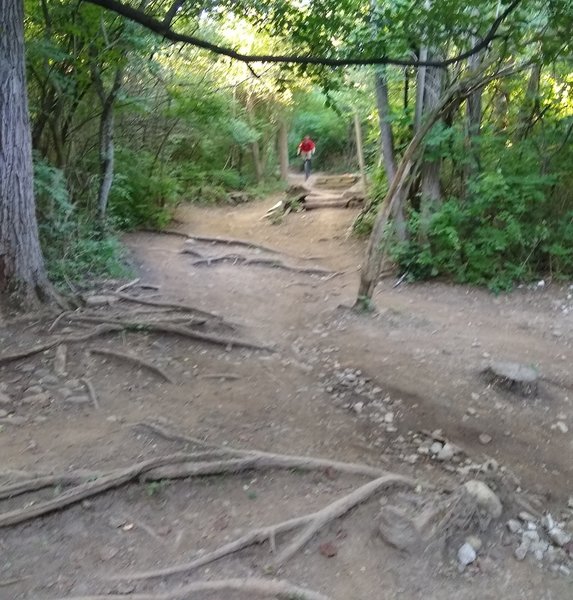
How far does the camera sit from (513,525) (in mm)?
4125

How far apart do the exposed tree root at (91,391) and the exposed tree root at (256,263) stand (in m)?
6.60

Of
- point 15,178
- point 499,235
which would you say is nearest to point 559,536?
point 15,178

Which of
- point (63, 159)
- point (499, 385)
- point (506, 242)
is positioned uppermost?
point (63, 159)

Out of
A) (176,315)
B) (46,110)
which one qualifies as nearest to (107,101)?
(46,110)

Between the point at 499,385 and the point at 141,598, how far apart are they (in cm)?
451

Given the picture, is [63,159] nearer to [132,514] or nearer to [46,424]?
[46,424]

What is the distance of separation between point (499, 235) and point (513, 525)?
6.66m

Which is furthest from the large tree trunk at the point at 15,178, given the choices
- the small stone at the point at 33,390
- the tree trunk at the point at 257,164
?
the tree trunk at the point at 257,164

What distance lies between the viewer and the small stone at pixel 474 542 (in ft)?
12.7

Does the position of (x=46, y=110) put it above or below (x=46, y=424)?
above

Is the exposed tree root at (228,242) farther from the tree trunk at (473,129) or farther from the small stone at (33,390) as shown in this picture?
the small stone at (33,390)

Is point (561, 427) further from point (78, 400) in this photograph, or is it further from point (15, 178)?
Result: point (15, 178)

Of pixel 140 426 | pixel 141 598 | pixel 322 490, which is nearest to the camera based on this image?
pixel 141 598

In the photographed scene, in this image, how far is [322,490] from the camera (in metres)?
4.41
